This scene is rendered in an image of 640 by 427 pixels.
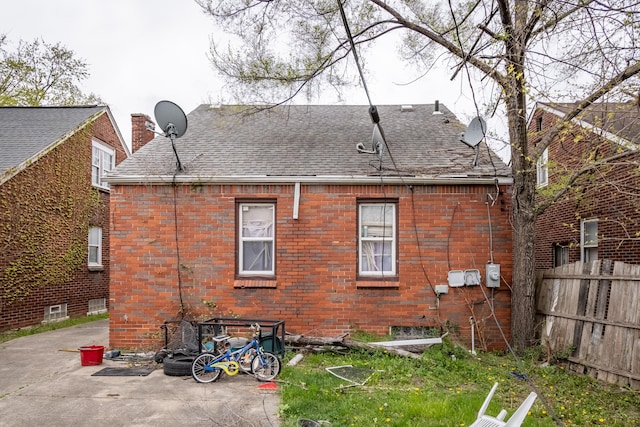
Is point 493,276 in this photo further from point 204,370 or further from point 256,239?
point 204,370

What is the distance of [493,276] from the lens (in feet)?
31.6

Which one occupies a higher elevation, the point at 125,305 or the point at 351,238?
the point at 351,238

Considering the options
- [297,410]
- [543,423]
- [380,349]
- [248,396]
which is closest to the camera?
[543,423]

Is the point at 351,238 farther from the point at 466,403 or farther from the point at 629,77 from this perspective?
the point at 629,77

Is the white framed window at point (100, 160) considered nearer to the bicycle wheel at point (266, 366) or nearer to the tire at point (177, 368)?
the tire at point (177, 368)

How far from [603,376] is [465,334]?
9.29ft

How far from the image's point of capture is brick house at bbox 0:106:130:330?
12656mm

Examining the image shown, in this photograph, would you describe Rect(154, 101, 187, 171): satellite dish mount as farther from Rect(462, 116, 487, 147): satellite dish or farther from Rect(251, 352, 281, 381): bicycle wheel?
Rect(462, 116, 487, 147): satellite dish

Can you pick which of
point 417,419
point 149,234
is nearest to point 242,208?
point 149,234

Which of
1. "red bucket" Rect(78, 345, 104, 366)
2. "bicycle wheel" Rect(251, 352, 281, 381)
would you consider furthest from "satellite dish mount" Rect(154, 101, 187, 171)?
"bicycle wheel" Rect(251, 352, 281, 381)

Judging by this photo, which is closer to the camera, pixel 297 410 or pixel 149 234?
pixel 297 410

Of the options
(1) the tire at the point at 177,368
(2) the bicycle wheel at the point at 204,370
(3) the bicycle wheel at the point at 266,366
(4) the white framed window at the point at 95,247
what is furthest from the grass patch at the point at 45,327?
(3) the bicycle wheel at the point at 266,366

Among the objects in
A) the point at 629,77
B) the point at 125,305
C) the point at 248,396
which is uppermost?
the point at 629,77

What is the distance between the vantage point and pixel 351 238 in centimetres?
995
